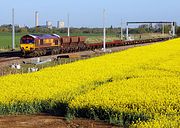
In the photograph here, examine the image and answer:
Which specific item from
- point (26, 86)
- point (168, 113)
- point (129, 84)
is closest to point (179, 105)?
point (168, 113)

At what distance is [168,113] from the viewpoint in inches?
510

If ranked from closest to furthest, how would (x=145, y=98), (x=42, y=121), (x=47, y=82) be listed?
1. (x=42, y=121)
2. (x=145, y=98)
3. (x=47, y=82)

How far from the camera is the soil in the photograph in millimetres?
12683

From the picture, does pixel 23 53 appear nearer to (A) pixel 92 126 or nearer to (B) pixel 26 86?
(B) pixel 26 86

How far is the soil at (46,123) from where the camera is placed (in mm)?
12683

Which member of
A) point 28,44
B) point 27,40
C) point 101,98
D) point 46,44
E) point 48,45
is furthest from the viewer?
point 48,45

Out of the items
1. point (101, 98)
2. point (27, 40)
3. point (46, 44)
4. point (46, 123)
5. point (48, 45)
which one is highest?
point (27, 40)

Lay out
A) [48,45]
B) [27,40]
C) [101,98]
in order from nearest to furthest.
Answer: [101,98] → [27,40] → [48,45]

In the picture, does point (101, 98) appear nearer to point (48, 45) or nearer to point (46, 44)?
point (46, 44)


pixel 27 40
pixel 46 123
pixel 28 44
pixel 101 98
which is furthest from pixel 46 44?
pixel 46 123

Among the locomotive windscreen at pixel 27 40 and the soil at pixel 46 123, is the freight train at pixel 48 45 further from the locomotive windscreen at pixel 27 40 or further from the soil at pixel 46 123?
the soil at pixel 46 123

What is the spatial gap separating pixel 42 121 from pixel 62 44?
47.1 metres

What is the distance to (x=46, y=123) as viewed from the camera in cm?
1315

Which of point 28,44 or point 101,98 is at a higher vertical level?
point 28,44
